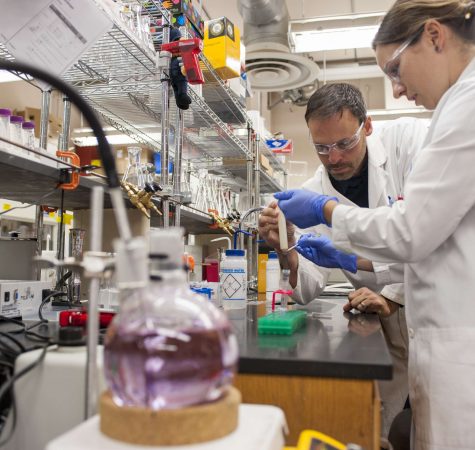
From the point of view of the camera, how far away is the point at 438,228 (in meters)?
1.09

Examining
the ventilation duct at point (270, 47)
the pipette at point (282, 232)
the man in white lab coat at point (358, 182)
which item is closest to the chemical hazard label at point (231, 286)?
the pipette at point (282, 232)

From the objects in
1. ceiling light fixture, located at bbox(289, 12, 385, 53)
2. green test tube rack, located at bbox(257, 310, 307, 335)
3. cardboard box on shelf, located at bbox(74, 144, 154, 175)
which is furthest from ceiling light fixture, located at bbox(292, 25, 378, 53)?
green test tube rack, located at bbox(257, 310, 307, 335)

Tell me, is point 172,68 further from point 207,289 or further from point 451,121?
point 451,121

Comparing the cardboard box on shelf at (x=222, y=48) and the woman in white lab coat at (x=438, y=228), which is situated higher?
the cardboard box on shelf at (x=222, y=48)

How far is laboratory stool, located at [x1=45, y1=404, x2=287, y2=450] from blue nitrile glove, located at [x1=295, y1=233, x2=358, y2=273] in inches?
45.0

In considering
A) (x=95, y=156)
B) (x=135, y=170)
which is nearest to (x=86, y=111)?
(x=95, y=156)

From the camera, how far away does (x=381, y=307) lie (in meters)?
1.50

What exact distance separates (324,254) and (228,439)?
1317 millimetres

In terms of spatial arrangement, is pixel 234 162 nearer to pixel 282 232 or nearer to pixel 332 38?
pixel 332 38

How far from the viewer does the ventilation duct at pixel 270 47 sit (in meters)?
3.71

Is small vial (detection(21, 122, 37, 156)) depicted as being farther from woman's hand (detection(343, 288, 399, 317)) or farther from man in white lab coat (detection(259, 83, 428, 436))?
woman's hand (detection(343, 288, 399, 317))

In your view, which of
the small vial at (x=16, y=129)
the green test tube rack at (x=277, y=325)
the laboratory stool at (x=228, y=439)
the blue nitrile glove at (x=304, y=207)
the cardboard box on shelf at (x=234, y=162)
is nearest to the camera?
the laboratory stool at (x=228, y=439)

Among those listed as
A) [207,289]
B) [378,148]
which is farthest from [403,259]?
[378,148]

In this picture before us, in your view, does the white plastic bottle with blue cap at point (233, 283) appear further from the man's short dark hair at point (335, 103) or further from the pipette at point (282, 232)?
the man's short dark hair at point (335, 103)
